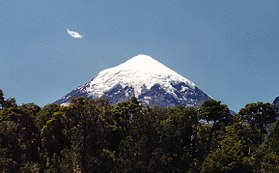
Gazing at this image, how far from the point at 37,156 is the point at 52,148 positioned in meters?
3.67

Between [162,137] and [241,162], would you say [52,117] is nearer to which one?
[162,137]

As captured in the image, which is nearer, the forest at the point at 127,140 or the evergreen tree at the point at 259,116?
the forest at the point at 127,140

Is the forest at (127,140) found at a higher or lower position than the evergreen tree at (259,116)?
lower

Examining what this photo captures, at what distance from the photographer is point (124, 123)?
66.2 meters

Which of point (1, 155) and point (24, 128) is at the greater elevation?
point (24, 128)

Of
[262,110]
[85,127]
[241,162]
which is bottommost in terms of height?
[241,162]

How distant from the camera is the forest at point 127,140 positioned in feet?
190

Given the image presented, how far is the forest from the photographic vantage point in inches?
2285

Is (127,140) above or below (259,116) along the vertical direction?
below

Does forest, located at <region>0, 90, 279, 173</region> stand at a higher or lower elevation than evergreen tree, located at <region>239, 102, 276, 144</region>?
lower

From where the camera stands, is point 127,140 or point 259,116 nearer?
point 127,140

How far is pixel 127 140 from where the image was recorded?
196 ft

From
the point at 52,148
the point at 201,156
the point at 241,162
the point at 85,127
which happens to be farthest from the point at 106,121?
the point at 241,162

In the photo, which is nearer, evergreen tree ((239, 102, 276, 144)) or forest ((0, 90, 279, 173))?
forest ((0, 90, 279, 173))
